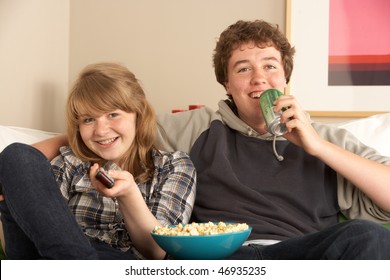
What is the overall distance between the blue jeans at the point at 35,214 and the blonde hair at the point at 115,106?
1.04ft

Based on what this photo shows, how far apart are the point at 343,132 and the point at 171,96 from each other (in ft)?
3.46

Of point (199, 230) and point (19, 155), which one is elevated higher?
point (19, 155)

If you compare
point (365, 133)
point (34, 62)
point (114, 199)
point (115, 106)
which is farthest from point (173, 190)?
point (34, 62)

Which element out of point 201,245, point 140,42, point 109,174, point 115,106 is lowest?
point 201,245

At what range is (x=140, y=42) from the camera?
105 inches

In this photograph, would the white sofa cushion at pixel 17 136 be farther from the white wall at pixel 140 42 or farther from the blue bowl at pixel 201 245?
the blue bowl at pixel 201 245

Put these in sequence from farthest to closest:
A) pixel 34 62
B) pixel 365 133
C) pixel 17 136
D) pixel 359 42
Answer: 1. pixel 359 42
2. pixel 34 62
3. pixel 365 133
4. pixel 17 136

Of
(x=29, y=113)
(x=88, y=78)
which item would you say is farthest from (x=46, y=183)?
(x=29, y=113)

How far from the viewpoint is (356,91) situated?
2.50m

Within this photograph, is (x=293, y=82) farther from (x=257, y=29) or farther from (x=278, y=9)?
(x=257, y=29)

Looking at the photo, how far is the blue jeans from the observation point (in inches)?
47.9

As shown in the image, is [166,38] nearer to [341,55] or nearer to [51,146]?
[341,55]

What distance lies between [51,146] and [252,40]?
2.25 feet

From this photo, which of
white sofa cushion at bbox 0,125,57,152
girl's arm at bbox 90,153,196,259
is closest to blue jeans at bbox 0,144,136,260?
girl's arm at bbox 90,153,196,259
